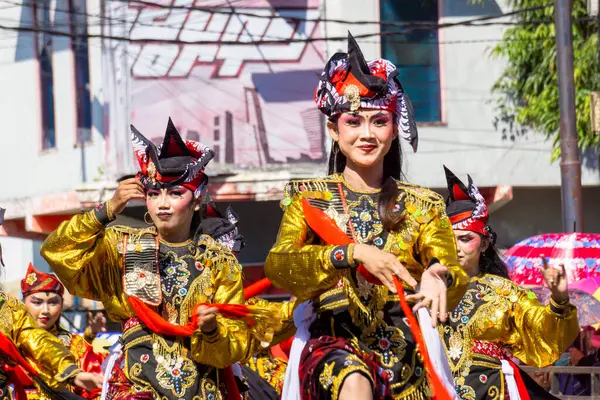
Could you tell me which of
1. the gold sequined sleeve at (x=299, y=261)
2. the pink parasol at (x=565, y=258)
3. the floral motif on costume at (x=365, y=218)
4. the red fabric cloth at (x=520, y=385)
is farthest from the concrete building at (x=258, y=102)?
the gold sequined sleeve at (x=299, y=261)

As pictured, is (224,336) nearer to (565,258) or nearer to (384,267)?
(384,267)

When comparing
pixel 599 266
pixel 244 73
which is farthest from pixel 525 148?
pixel 599 266

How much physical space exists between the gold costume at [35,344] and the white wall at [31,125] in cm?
1269

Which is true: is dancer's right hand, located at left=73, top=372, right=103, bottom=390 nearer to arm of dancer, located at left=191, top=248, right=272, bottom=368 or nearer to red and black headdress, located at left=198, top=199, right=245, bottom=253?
arm of dancer, located at left=191, top=248, right=272, bottom=368

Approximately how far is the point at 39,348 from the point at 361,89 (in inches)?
112

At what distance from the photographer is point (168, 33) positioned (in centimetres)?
1952

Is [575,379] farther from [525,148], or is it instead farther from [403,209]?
[525,148]

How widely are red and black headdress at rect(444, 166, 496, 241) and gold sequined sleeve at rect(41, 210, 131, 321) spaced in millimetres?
2358

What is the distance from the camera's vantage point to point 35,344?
27.0ft

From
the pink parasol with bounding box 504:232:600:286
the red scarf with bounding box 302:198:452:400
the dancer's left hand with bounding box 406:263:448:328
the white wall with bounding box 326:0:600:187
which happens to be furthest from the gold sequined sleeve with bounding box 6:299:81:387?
the white wall with bounding box 326:0:600:187

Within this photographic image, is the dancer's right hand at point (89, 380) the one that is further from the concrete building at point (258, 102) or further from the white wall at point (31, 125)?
the white wall at point (31, 125)

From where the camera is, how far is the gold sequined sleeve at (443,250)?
6152 millimetres

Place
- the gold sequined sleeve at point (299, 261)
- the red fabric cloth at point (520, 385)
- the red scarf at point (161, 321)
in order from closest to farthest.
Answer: the gold sequined sleeve at point (299, 261) < the red scarf at point (161, 321) < the red fabric cloth at point (520, 385)

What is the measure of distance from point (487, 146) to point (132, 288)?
540 inches
